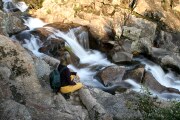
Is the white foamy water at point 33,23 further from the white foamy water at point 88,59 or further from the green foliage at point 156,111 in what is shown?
the green foliage at point 156,111

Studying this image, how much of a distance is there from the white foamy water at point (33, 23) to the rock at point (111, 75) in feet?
20.5

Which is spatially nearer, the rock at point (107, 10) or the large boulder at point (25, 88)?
the large boulder at point (25, 88)

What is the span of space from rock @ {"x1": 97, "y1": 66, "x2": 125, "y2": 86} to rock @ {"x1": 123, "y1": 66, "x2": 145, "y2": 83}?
1.04 ft

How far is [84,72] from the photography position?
736 inches

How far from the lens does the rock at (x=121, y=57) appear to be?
20047mm

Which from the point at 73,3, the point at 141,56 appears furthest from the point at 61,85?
the point at 73,3

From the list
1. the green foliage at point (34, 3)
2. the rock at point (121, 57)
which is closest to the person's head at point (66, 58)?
the rock at point (121, 57)

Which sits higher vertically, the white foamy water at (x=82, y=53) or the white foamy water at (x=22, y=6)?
the white foamy water at (x=22, y=6)

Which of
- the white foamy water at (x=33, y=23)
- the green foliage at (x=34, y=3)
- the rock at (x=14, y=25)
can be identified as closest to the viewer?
the rock at (x=14, y=25)

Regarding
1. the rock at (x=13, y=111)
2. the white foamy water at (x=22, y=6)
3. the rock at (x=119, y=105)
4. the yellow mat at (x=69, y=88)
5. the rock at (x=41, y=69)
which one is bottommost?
the rock at (x=119, y=105)

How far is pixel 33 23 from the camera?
22172mm

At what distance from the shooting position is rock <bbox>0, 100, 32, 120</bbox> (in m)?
8.98

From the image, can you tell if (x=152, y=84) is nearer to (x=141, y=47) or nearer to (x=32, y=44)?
(x=141, y=47)

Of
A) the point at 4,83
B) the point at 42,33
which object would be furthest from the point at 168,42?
the point at 4,83
